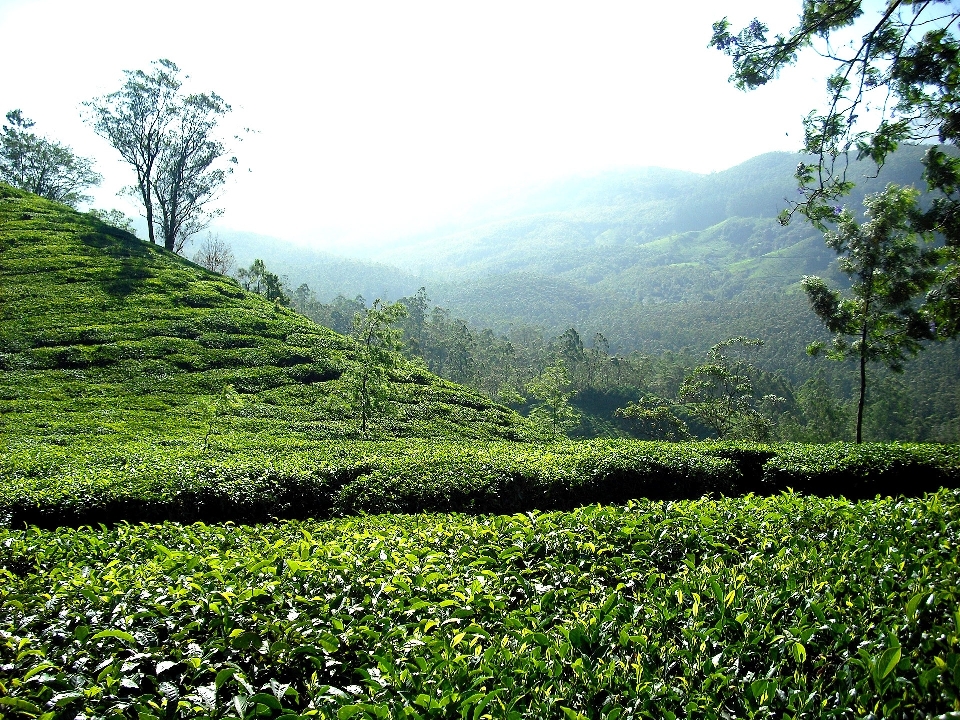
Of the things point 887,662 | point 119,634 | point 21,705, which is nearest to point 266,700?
point 119,634

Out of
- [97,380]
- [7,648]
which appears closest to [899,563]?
[7,648]

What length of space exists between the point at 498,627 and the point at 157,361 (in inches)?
779

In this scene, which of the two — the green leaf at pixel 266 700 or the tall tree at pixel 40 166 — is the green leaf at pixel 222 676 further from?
the tall tree at pixel 40 166

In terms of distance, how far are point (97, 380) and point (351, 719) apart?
19.3 meters

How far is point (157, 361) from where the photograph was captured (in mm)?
19703

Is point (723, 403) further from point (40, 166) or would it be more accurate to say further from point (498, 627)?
point (40, 166)

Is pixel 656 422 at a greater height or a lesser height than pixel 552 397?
lesser

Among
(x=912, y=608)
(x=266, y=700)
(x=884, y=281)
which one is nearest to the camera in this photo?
(x=266, y=700)

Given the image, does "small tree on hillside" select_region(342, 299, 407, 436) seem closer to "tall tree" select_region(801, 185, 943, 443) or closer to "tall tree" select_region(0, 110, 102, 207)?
"tall tree" select_region(801, 185, 943, 443)

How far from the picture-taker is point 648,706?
2367mm

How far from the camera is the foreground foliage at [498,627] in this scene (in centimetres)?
240

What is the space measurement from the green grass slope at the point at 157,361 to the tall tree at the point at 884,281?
1063 centimetres

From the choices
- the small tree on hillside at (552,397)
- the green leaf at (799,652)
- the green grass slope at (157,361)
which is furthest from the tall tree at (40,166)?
the green leaf at (799,652)

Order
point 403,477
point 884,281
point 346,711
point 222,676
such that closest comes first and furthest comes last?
point 346,711 < point 222,676 < point 403,477 < point 884,281
